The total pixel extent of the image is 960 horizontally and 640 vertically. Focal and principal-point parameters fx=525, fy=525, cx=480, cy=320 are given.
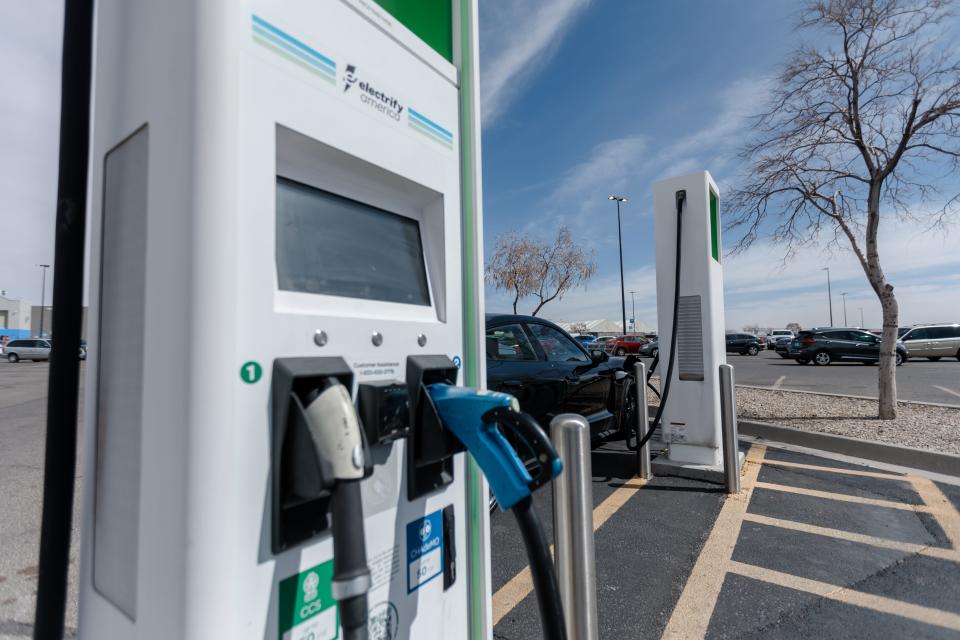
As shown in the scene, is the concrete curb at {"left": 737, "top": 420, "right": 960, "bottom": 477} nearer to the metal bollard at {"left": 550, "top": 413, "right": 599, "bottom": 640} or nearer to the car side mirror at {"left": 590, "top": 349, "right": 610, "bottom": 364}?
the car side mirror at {"left": 590, "top": 349, "right": 610, "bottom": 364}

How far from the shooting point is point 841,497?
416 centimetres

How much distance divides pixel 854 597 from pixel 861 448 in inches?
137

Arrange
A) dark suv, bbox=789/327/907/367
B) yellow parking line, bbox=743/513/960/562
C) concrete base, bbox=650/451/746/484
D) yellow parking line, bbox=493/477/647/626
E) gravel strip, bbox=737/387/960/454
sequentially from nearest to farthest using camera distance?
yellow parking line, bbox=493/477/647/626, yellow parking line, bbox=743/513/960/562, concrete base, bbox=650/451/746/484, gravel strip, bbox=737/387/960/454, dark suv, bbox=789/327/907/367

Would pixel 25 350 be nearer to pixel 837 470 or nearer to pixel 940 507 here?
pixel 837 470

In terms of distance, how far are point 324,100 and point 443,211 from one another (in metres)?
0.40

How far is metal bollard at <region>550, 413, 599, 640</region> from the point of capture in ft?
4.03

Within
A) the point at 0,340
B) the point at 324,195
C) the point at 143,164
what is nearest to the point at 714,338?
the point at 324,195

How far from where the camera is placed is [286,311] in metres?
0.93

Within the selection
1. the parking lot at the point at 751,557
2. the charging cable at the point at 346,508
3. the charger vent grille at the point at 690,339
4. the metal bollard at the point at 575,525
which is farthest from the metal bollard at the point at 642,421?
the charging cable at the point at 346,508

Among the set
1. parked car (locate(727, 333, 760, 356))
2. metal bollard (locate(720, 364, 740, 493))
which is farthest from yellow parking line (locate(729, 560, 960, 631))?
parked car (locate(727, 333, 760, 356))

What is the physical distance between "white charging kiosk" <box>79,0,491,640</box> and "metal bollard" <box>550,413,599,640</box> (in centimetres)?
27

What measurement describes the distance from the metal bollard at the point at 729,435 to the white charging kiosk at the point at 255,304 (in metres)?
3.56

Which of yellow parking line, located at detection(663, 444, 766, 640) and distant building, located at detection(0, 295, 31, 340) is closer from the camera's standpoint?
yellow parking line, located at detection(663, 444, 766, 640)

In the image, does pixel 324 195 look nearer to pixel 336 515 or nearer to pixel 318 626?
pixel 336 515
